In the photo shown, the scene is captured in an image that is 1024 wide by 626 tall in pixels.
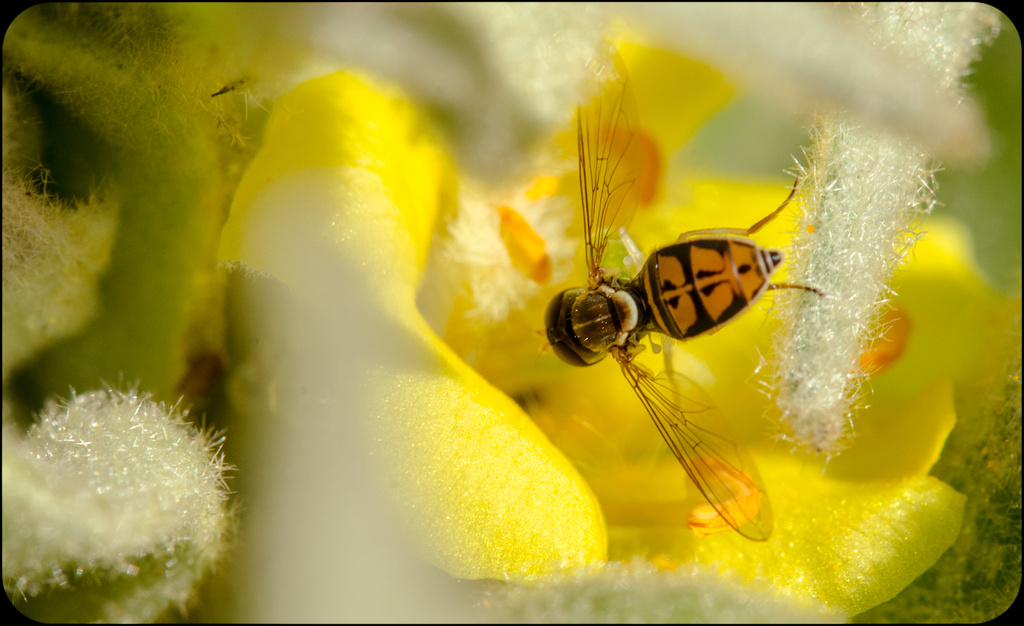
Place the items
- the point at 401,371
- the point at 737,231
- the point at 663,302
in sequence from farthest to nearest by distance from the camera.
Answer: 1. the point at 663,302
2. the point at 737,231
3. the point at 401,371

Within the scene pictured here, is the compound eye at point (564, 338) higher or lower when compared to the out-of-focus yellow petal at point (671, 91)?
lower

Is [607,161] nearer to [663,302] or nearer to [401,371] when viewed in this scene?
[663,302]

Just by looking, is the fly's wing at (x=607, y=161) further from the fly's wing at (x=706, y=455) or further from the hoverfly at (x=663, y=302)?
the fly's wing at (x=706, y=455)

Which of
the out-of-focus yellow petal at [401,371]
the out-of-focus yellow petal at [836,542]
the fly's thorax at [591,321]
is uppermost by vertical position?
the out-of-focus yellow petal at [401,371]

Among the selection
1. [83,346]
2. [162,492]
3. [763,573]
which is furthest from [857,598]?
[83,346]

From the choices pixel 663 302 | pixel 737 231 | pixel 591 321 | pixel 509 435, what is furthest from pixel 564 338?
pixel 509 435

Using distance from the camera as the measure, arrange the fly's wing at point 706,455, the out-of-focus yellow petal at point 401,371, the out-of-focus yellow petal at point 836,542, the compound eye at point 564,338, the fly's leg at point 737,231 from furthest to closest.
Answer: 1. the compound eye at point 564,338
2. the fly's leg at point 737,231
3. the fly's wing at point 706,455
4. the out-of-focus yellow petal at point 836,542
5. the out-of-focus yellow petal at point 401,371

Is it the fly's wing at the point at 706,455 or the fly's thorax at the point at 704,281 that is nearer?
the fly's wing at the point at 706,455

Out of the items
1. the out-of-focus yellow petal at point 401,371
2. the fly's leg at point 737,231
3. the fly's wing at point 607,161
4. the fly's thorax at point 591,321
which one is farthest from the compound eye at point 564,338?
the out-of-focus yellow petal at point 401,371
